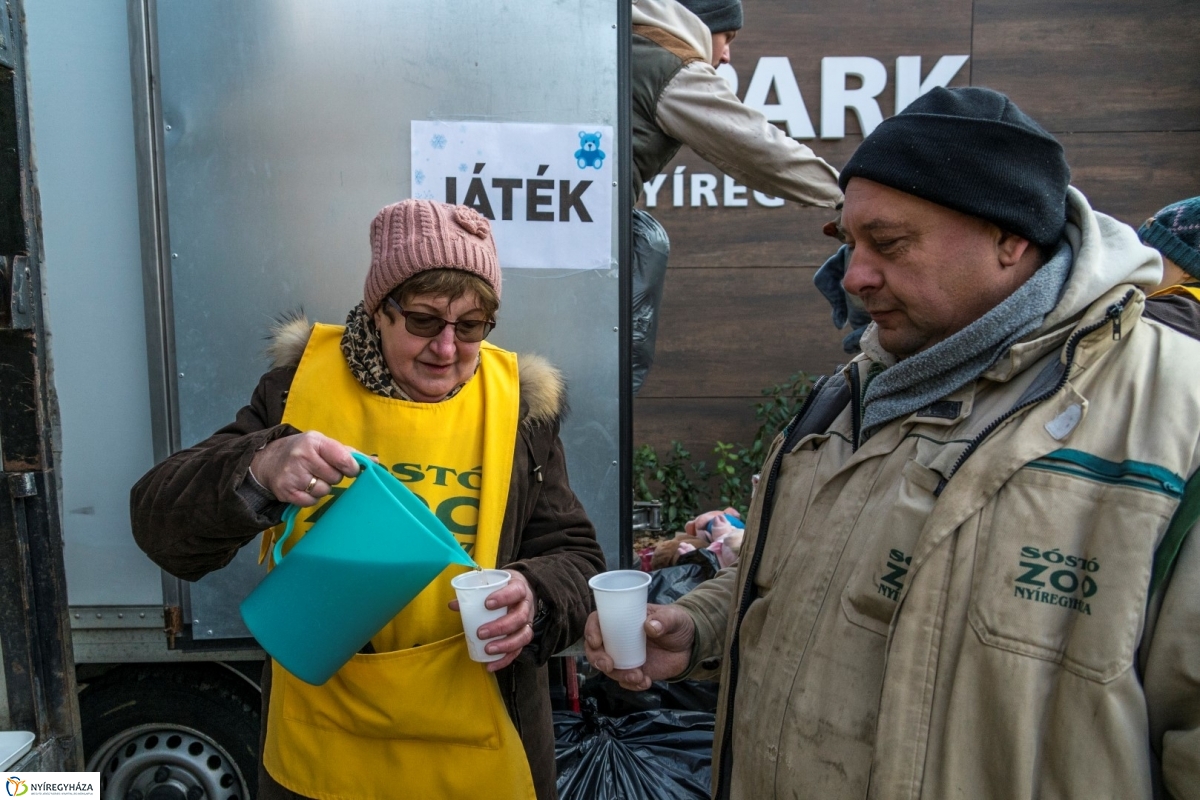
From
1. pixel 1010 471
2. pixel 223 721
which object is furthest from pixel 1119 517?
pixel 223 721

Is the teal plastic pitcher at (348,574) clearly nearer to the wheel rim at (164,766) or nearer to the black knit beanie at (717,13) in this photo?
the wheel rim at (164,766)

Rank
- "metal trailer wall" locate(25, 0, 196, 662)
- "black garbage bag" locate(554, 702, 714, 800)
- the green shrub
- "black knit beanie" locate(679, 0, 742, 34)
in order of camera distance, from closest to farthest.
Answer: "metal trailer wall" locate(25, 0, 196, 662) < "black garbage bag" locate(554, 702, 714, 800) < "black knit beanie" locate(679, 0, 742, 34) < the green shrub

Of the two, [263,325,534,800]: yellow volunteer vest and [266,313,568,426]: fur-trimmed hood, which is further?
[266,313,568,426]: fur-trimmed hood

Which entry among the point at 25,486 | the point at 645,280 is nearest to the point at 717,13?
the point at 645,280

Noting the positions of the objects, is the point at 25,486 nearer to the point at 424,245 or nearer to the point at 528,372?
the point at 424,245

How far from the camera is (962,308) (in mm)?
1308

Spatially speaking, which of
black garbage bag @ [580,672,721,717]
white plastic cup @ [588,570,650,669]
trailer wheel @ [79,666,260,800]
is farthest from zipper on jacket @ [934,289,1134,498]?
trailer wheel @ [79,666,260,800]

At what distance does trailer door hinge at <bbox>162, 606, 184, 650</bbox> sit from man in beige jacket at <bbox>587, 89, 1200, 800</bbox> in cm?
157

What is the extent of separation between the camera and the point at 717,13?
334 centimetres

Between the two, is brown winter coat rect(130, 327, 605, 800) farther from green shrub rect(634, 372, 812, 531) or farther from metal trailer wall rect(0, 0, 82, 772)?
green shrub rect(634, 372, 812, 531)

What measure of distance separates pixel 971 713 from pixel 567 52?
77.5 inches

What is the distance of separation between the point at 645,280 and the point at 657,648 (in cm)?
201

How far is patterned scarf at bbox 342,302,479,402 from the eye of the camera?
1782mm

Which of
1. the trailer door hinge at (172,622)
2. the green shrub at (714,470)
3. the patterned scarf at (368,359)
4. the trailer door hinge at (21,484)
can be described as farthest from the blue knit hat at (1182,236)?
the trailer door hinge at (172,622)
